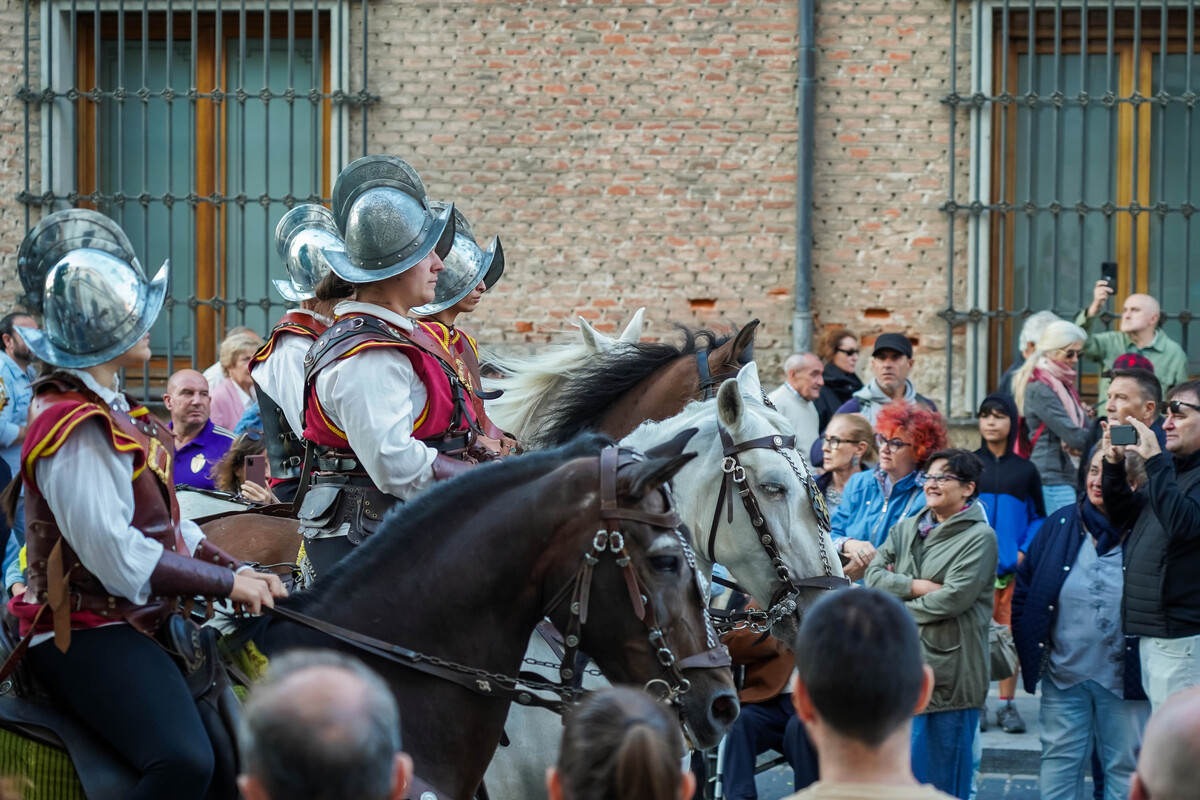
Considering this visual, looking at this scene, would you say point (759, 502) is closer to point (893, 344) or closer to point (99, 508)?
point (99, 508)

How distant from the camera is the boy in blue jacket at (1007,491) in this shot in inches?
332

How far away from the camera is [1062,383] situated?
30.7ft

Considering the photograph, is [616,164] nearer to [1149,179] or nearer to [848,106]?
[848,106]

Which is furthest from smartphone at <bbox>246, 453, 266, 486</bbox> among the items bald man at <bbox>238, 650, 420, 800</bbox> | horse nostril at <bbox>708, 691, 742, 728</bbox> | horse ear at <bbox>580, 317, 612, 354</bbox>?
bald man at <bbox>238, 650, 420, 800</bbox>

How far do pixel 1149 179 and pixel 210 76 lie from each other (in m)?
7.00

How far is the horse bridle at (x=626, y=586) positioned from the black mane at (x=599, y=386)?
1.73 m

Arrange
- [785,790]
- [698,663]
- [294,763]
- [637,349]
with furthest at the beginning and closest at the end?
[785,790]
[637,349]
[698,663]
[294,763]

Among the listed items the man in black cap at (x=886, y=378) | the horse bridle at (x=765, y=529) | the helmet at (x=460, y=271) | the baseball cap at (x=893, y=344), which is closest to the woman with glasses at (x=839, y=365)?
the man in black cap at (x=886, y=378)

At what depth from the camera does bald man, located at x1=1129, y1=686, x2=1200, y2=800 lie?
7.30 feet

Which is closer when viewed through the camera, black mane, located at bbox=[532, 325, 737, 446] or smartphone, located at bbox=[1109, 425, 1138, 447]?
black mane, located at bbox=[532, 325, 737, 446]

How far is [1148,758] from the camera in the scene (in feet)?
7.50

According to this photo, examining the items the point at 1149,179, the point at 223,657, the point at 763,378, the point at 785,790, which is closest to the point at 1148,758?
the point at 223,657

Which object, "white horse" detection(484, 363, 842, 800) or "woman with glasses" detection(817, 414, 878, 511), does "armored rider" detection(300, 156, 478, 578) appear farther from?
"woman with glasses" detection(817, 414, 878, 511)

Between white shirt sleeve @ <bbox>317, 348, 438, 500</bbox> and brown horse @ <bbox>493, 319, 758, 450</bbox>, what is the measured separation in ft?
3.85
